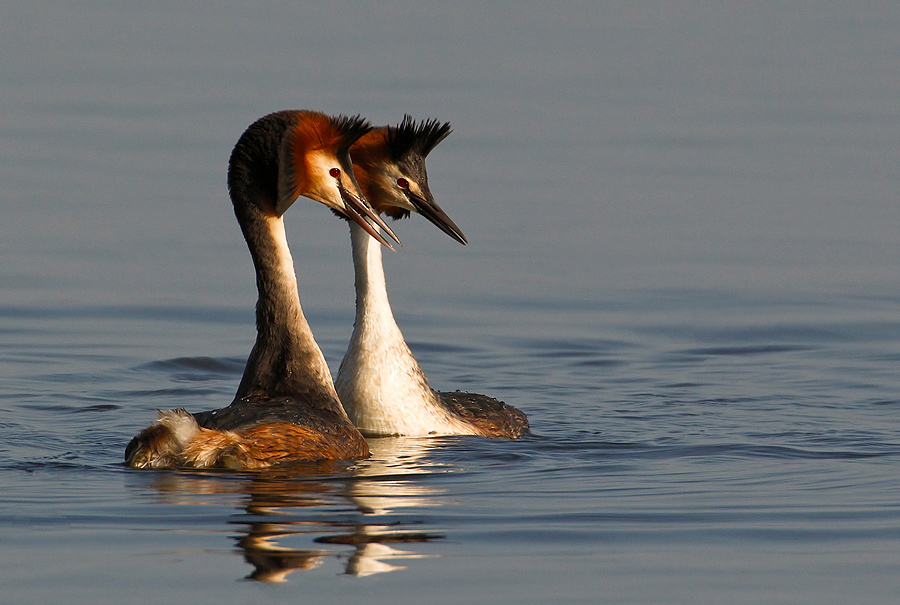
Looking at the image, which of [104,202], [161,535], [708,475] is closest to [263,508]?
[161,535]

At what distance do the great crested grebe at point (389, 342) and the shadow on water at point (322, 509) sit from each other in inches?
29.0

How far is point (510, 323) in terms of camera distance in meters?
13.5

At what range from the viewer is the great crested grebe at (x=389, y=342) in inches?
387

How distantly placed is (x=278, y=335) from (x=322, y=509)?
62.9 inches

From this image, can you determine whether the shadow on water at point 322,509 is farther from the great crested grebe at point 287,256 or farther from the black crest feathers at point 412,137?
the black crest feathers at point 412,137

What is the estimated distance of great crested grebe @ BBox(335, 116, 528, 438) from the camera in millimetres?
9820

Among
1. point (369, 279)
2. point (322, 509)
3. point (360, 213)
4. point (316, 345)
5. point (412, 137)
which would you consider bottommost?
point (322, 509)

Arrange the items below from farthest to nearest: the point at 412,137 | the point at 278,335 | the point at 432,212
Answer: the point at 432,212 < the point at 412,137 < the point at 278,335

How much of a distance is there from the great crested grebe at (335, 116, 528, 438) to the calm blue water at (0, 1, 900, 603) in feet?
1.10

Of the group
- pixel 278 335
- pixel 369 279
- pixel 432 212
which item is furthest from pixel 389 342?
pixel 278 335

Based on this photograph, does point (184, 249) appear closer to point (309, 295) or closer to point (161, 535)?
point (309, 295)

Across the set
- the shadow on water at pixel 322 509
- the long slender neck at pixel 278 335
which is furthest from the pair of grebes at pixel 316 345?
the shadow on water at pixel 322 509

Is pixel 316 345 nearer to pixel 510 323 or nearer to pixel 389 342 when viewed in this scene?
pixel 389 342

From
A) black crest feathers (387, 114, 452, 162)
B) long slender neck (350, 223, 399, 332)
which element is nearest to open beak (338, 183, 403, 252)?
long slender neck (350, 223, 399, 332)
